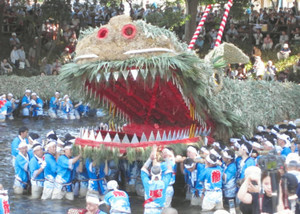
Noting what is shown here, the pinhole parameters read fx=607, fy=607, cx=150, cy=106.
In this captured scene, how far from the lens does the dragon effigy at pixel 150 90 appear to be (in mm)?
8398

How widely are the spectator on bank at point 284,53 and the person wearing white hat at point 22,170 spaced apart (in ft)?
56.8

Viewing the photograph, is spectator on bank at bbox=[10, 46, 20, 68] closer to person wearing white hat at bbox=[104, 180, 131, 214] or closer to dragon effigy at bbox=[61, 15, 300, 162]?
dragon effigy at bbox=[61, 15, 300, 162]

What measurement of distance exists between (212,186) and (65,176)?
230 centimetres

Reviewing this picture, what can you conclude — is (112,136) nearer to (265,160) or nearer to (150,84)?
(150,84)

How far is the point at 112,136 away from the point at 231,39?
19065 millimetres

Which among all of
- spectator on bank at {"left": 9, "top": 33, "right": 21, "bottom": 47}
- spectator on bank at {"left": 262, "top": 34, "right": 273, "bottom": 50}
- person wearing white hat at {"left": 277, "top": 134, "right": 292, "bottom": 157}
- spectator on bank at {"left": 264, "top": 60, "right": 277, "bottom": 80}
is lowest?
person wearing white hat at {"left": 277, "top": 134, "right": 292, "bottom": 157}

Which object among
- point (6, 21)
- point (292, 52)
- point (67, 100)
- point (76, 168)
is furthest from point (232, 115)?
point (6, 21)

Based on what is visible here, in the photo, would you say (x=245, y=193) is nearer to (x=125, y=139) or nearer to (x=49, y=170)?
(x=125, y=139)

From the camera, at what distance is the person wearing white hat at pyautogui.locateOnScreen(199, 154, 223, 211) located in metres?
8.54

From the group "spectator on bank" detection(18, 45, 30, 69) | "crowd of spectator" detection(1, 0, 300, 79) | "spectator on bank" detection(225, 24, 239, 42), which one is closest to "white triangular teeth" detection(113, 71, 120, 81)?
"crowd of spectator" detection(1, 0, 300, 79)

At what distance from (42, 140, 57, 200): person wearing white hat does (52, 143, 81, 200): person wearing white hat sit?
70 mm

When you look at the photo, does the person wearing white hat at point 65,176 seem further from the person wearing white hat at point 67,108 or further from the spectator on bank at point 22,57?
the spectator on bank at point 22,57

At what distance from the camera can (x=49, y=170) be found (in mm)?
9336

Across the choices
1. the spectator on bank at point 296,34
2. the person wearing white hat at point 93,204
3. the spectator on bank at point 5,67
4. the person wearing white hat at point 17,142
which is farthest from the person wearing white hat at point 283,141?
the spectator on bank at point 296,34
